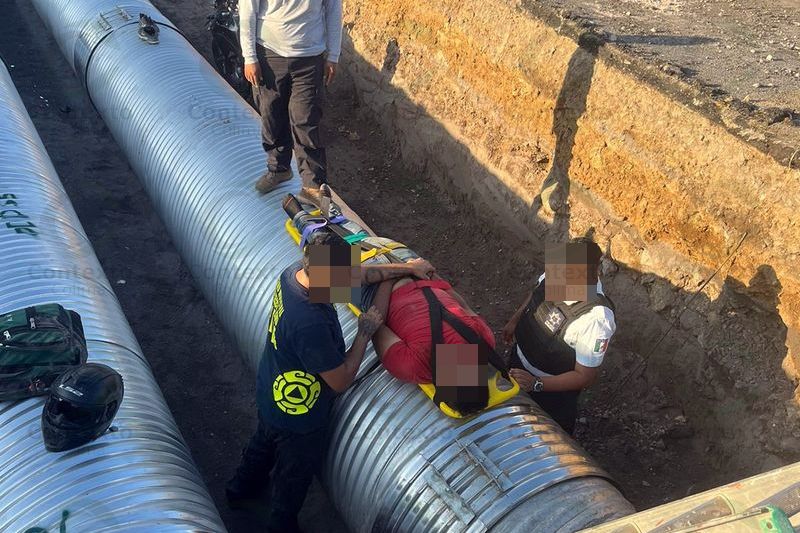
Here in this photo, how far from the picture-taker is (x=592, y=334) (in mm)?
4223

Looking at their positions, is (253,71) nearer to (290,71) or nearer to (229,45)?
(290,71)

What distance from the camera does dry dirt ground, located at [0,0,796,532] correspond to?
5457 millimetres

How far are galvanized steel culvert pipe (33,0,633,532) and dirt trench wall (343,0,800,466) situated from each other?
6.63 ft

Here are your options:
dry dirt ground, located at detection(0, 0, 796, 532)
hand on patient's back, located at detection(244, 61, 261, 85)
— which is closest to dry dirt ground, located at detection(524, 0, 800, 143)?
dry dirt ground, located at detection(0, 0, 796, 532)

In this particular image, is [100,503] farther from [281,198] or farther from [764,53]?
[764,53]

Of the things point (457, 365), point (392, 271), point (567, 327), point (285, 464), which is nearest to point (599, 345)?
point (567, 327)

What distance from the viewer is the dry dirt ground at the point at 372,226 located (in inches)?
215

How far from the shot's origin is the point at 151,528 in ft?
11.1

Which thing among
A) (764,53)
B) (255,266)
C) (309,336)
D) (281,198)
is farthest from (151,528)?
(764,53)

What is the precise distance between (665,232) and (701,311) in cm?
69

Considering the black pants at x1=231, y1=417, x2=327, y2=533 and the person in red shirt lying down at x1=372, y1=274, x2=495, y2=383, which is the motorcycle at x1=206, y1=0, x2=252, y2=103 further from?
the person in red shirt lying down at x1=372, y1=274, x2=495, y2=383

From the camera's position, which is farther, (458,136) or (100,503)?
(458,136)

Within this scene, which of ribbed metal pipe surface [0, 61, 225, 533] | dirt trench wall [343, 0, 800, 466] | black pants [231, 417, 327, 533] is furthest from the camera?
dirt trench wall [343, 0, 800, 466]

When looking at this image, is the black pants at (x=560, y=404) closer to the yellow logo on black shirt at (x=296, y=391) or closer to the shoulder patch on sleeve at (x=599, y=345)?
the shoulder patch on sleeve at (x=599, y=345)
